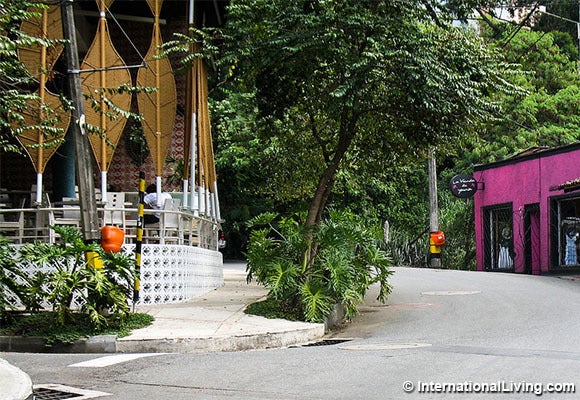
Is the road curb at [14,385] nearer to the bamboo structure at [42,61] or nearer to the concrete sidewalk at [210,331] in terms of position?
the concrete sidewalk at [210,331]

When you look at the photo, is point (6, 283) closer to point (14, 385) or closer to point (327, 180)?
point (14, 385)

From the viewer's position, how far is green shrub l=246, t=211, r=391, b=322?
42.8ft

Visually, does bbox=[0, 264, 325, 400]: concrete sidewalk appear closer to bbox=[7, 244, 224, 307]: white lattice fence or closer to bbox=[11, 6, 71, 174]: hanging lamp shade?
bbox=[7, 244, 224, 307]: white lattice fence

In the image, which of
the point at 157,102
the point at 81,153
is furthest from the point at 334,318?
the point at 157,102

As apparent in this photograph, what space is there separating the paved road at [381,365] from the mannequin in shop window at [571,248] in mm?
12075

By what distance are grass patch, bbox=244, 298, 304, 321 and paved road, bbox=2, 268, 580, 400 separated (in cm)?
82

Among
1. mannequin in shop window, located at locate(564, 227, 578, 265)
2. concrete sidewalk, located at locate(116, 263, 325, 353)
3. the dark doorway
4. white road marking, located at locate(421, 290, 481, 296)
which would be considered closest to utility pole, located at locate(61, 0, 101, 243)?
concrete sidewalk, located at locate(116, 263, 325, 353)

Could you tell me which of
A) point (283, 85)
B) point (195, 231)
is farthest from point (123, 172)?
point (283, 85)

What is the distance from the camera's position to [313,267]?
1370 cm

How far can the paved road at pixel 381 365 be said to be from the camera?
7395 millimetres

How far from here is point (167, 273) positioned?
1441cm

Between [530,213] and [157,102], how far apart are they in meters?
15.6

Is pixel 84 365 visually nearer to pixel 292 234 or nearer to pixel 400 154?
pixel 292 234

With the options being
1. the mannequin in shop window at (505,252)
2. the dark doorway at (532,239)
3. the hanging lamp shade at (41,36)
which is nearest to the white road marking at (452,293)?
the hanging lamp shade at (41,36)
